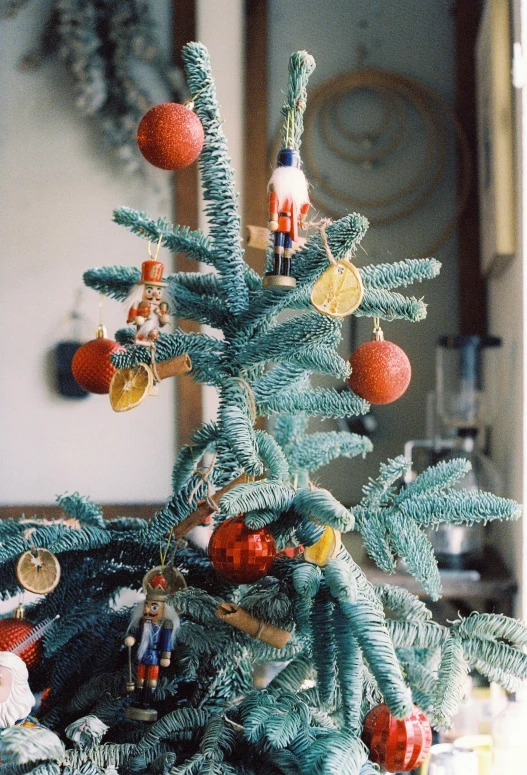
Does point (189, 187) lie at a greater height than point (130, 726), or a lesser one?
greater

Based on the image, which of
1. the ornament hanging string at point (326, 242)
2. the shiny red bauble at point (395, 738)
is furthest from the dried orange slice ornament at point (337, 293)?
the shiny red bauble at point (395, 738)

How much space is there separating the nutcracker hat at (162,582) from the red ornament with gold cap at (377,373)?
0.16m

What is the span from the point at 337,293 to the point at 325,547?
13 cm

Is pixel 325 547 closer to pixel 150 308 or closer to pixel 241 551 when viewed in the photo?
pixel 241 551

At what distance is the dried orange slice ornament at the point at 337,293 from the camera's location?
41 cm

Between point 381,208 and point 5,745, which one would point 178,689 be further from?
point 381,208

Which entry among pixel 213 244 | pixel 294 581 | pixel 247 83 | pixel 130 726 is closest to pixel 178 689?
pixel 130 726

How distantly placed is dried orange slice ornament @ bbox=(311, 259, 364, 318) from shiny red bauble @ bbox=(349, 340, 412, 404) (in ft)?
0.29

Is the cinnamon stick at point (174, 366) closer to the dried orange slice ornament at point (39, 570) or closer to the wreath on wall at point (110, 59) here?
the dried orange slice ornament at point (39, 570)

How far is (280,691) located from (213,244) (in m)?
0.27

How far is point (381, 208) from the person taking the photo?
1.50 meters

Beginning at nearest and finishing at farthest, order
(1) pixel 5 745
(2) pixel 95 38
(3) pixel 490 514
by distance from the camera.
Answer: (1) pixel 5 745, (3) pixel 490 514, (2) pixel 95 38

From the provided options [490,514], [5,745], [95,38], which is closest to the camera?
[5,745]

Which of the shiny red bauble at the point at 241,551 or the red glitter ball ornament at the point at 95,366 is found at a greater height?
the red glitter ball ornament at the point at 95,366
